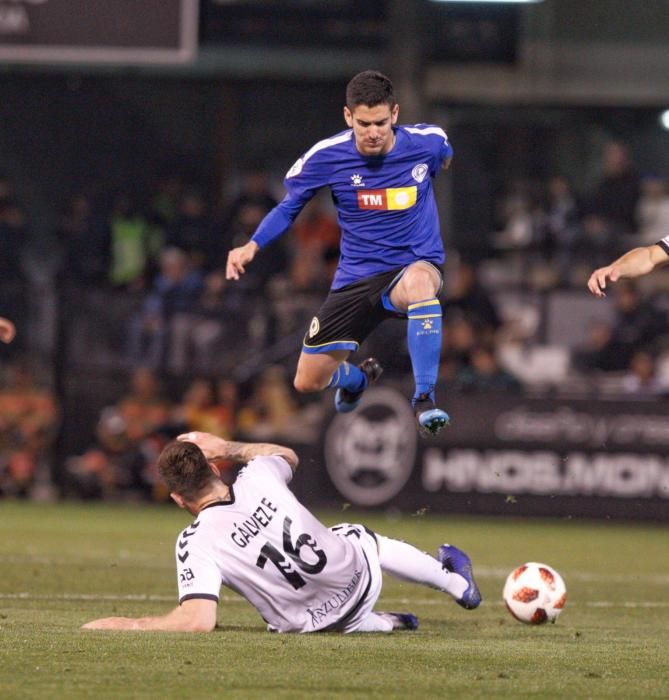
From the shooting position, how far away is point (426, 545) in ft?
42.2

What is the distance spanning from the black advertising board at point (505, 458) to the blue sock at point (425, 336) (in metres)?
6.60

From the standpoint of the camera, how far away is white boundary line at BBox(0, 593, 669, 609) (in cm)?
921

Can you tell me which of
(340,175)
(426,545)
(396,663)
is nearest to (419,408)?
(340,175)

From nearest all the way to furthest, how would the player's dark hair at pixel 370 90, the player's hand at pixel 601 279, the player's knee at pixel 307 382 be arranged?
the player's hand at pixel 601 279
the player's dark hair at pixel 370 90
the player's knee at pixel 307 382

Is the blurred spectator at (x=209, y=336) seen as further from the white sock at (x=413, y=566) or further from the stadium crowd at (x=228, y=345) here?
the white sock at (x=413, y=566)

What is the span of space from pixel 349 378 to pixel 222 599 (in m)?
1.63

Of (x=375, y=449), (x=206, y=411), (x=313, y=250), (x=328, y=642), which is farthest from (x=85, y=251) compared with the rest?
(x=328, y=642)

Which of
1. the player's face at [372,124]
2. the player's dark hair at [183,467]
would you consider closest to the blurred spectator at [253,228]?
the player's face at [372,124]

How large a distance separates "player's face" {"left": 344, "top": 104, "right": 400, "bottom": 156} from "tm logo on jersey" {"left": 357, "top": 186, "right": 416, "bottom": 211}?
30 cm

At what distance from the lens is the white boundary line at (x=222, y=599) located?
9.21 m

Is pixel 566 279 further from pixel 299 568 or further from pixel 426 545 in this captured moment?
pixel 299 568

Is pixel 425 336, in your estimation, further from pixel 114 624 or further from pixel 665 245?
pixel 114 624

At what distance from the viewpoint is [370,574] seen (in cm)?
747

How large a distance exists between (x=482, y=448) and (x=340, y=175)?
700cm
